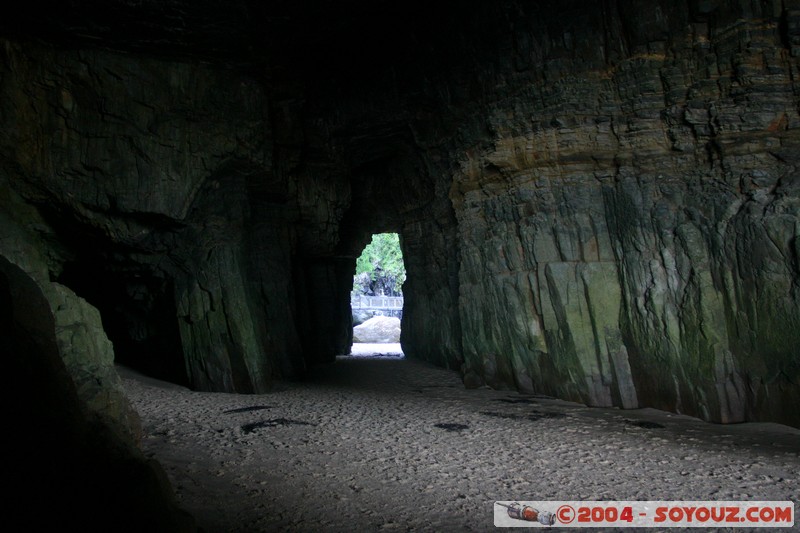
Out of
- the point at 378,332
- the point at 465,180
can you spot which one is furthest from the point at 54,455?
the point at 378,332

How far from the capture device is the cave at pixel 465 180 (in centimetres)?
705

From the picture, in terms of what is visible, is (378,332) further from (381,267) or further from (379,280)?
(379,280)

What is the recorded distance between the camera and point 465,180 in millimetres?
10922

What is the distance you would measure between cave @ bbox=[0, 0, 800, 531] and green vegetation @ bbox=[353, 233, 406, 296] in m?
26.5

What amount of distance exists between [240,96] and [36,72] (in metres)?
3.28

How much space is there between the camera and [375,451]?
5832 mm

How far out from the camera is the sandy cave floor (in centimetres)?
425

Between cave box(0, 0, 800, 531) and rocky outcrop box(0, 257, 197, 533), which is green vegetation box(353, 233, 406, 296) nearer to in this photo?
cave box(0, 0, 800, 531)

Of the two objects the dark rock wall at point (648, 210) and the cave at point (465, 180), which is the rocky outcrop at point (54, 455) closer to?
the cave at point (465, 180)

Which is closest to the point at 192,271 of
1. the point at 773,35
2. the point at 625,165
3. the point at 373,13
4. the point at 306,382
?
the point at 306,382

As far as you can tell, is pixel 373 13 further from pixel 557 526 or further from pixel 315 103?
pixel 557 526

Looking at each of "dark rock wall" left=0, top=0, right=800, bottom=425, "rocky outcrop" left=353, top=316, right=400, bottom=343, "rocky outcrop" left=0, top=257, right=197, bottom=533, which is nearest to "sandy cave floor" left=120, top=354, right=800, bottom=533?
"rocky outcrop" left=0, top=257, right=197, bottom=533

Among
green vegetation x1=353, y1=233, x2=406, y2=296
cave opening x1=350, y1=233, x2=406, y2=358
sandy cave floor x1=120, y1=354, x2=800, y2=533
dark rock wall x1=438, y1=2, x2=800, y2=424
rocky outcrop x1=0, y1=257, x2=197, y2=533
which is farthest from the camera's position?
green vegetation x1=353, y1=233, x2=406, y2=296

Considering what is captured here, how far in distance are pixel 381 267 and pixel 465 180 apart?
1182 inches
